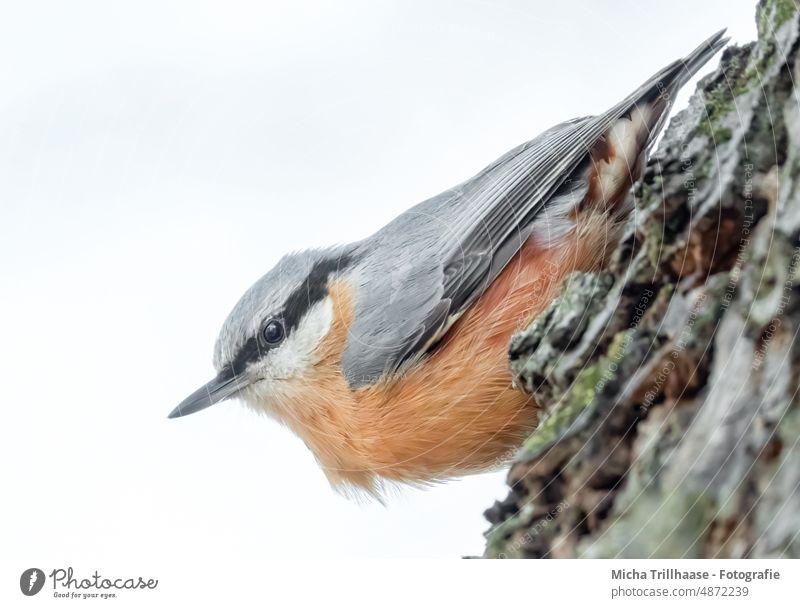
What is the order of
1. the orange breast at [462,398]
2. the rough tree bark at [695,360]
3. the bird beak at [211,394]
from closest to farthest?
1. the rough tree bark at [695,360]
2. the orange breast at [462,398]
3. the bird beak at [211,394]

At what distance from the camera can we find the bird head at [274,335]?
105 centimetres

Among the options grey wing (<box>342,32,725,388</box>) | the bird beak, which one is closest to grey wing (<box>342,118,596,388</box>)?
grey wing (<box>342,32,725,388</box>)

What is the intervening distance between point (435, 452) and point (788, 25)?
1.99 feet

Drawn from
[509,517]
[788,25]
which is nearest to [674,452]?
[509,517]

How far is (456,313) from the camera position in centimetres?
98

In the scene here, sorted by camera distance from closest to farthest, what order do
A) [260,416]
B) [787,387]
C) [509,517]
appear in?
[787,387]
[509,517]
[260,416]

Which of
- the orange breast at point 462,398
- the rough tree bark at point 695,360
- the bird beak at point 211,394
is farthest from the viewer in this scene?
the bird beak at point 211,394

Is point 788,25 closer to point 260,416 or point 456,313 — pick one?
point 456,313

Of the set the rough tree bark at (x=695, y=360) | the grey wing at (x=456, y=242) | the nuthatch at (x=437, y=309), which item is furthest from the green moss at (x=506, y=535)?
the grey wing at (x=456, y=242)

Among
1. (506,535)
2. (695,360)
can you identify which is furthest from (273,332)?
(695,360)

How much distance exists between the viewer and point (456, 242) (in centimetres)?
101

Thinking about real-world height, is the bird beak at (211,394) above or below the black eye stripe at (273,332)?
below

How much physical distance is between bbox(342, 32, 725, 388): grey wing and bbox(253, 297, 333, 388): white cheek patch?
0.15 feet

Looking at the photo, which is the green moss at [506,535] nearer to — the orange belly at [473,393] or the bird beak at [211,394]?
the orange belly at [473,393]
